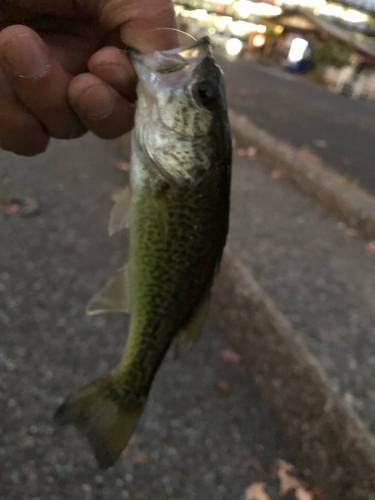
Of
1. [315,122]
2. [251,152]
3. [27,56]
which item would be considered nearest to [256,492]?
[27,56]

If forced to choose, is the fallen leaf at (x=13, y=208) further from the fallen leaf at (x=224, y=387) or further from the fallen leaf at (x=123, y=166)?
the fallen leaf at (x=224, y=387)

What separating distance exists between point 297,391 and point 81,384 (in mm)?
1545

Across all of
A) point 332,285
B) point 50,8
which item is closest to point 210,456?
point 332,285

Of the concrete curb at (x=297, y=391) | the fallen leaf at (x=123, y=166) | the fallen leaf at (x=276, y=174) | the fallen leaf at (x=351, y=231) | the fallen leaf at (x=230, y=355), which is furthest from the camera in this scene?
the fallen leaf at (x=123, y=166)

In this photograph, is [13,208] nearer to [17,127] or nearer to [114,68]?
[17,127]

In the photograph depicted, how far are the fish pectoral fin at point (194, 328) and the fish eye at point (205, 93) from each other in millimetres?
778

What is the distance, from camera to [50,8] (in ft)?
5.37

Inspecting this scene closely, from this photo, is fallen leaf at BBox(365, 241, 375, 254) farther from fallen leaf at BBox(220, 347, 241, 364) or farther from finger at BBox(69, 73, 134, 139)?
finger at BBox(69, 73, 134, 139)

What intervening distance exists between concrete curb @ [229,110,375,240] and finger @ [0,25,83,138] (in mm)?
3678

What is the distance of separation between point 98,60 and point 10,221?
3.02 metres

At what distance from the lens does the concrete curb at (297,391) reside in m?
1.96

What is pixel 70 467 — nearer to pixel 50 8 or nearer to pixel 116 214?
pixel 116 214

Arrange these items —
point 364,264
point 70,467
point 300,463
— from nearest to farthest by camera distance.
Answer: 1. point 70,467
2. point 300,463
3. point 364,264

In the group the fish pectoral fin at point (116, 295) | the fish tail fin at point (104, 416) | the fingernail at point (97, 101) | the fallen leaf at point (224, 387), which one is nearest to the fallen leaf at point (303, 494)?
the fallen leaf at point (224, 387)
